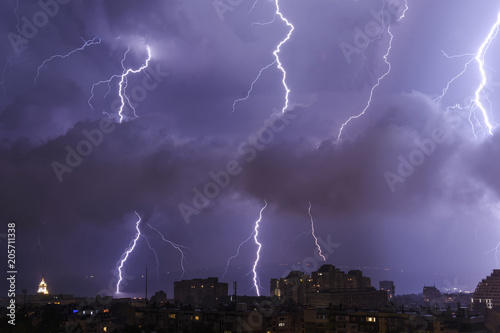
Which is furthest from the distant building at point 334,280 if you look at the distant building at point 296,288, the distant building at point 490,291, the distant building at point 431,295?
the distant building at point 431,295

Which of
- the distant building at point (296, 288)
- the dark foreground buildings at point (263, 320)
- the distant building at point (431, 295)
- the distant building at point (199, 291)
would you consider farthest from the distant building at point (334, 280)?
the distant building at point (431, 295)

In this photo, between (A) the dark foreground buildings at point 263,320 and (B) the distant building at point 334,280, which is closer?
(A) the dark foreground buildings at point 263,320

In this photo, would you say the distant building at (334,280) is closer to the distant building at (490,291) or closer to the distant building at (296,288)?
the distant building at (296,288)

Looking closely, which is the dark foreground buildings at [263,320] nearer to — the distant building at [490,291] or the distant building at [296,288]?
the distant building at [296,288]

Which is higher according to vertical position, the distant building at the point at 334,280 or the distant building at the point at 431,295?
the distant building at the point at 334,280

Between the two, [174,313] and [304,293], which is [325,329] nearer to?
[174,313]

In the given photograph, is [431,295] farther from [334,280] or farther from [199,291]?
[199,291]

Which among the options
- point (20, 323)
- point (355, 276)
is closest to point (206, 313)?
point (20, 323)

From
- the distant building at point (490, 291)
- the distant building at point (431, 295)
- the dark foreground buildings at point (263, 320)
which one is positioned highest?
the dark foreground buildings at point (263, 320)

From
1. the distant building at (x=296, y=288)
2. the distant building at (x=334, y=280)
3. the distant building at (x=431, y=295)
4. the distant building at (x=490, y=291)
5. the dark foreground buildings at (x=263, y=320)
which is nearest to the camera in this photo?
the dark foreground buildings at (x=263, y=320)

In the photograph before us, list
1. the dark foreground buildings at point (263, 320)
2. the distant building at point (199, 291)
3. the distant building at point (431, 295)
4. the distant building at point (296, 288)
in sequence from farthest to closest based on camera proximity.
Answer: the distant building at point (431, 295)
the distant building at point (199, 291)
the distant building at point (296, 288)
the dark foreground buildings at point (263, 320)

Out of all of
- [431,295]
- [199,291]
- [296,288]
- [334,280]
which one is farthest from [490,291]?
[199,291]

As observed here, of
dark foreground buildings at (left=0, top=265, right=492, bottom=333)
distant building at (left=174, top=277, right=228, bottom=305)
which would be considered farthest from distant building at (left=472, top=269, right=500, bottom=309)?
distant building at (left=174, top=277, right=228, bottom=305)

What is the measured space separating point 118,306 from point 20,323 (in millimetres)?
25956
